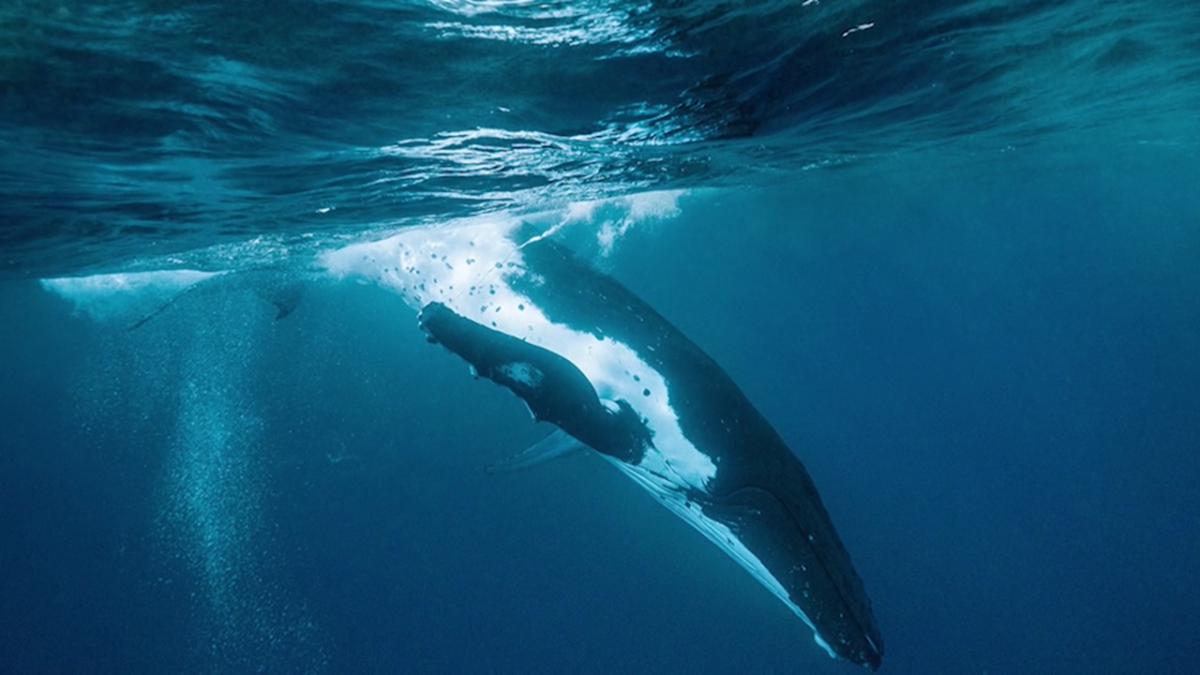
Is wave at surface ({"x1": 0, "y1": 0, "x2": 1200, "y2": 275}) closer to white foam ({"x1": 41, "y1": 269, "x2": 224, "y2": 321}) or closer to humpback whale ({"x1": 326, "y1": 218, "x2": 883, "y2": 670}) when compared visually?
humpback whale ({"x1": 326, "y1": 218, "x2": 883, "y2": 670})

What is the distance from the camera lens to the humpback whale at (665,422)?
540 centimetres

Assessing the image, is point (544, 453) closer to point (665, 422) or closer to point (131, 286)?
point (665, 422)

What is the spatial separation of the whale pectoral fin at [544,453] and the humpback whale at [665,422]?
0.02 meters

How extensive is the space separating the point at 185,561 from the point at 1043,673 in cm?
3621

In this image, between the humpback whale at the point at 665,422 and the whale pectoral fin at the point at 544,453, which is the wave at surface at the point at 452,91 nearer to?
the humpback whale at the point at 665,422

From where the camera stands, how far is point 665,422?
6070mm

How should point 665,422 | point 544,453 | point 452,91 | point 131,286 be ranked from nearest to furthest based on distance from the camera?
point 665,422 → point 452,91 → point 544,453 → point 131,286

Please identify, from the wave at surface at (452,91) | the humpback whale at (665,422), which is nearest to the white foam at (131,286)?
the wave at surface at (452,91)

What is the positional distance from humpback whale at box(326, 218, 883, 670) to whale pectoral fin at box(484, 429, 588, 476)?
2cm

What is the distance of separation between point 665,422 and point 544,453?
142 cm

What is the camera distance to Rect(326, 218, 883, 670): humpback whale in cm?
540

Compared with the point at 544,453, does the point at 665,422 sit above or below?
above

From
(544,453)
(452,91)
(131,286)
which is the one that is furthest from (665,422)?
(131,286)

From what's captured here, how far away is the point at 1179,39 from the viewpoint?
9.58m
